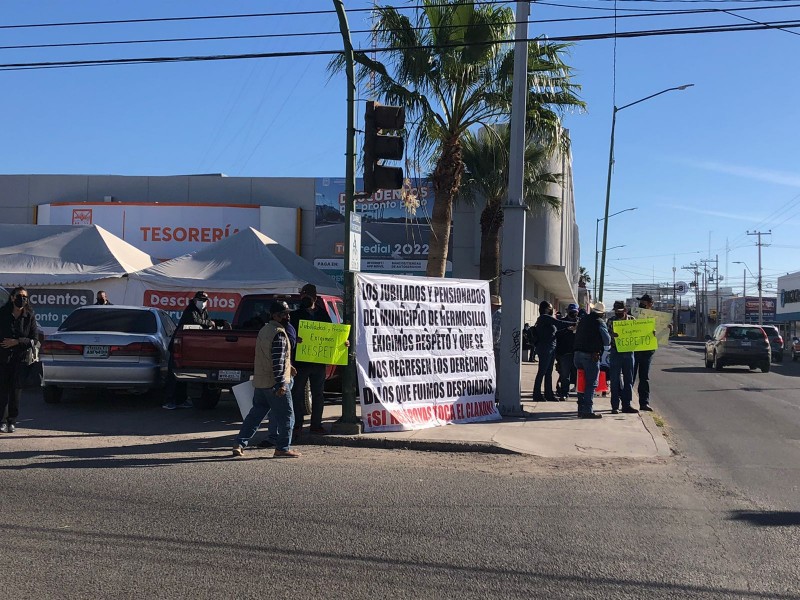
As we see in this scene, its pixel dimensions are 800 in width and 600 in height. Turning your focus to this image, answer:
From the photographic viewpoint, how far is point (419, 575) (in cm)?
512

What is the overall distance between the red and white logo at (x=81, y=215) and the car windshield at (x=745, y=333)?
2325 centimetres

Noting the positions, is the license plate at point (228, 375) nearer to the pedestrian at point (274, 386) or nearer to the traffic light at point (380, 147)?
the pedestrian at point (274, 386)

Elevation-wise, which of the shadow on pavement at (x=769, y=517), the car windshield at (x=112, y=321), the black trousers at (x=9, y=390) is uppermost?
the car windshield at (x=112, y=321)

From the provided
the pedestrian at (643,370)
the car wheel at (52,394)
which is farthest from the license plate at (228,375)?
the pedestrian at (643,370)

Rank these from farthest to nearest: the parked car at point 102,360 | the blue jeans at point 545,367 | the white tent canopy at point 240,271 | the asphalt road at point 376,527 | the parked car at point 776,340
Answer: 1. the parked car at point 776,340
2. the white tent canopy at point 240,271
3. the blue jeans at point 545,367
4. the parked car at point 102,360
5. the asphalt road at point 376,527

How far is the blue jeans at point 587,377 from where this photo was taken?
41.1 ft

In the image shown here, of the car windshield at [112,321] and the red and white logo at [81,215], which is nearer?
the car windshield at [112,321]

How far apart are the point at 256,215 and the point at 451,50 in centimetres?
1660

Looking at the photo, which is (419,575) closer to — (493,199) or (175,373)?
(175,373)

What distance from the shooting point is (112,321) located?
13375 millimetres

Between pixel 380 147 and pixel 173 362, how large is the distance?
450cm

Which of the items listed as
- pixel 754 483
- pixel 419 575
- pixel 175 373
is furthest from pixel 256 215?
pixel 419 575

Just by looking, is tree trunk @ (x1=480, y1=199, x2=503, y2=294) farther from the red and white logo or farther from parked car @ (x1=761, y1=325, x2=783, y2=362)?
parked car @ (x1=761, y1=325, x2=783, y2=362)

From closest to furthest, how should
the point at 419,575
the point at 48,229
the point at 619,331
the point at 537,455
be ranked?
1. the point at 419,575
2. the point at 537,455
3. the point at 619,331
4. the point at 48,229
